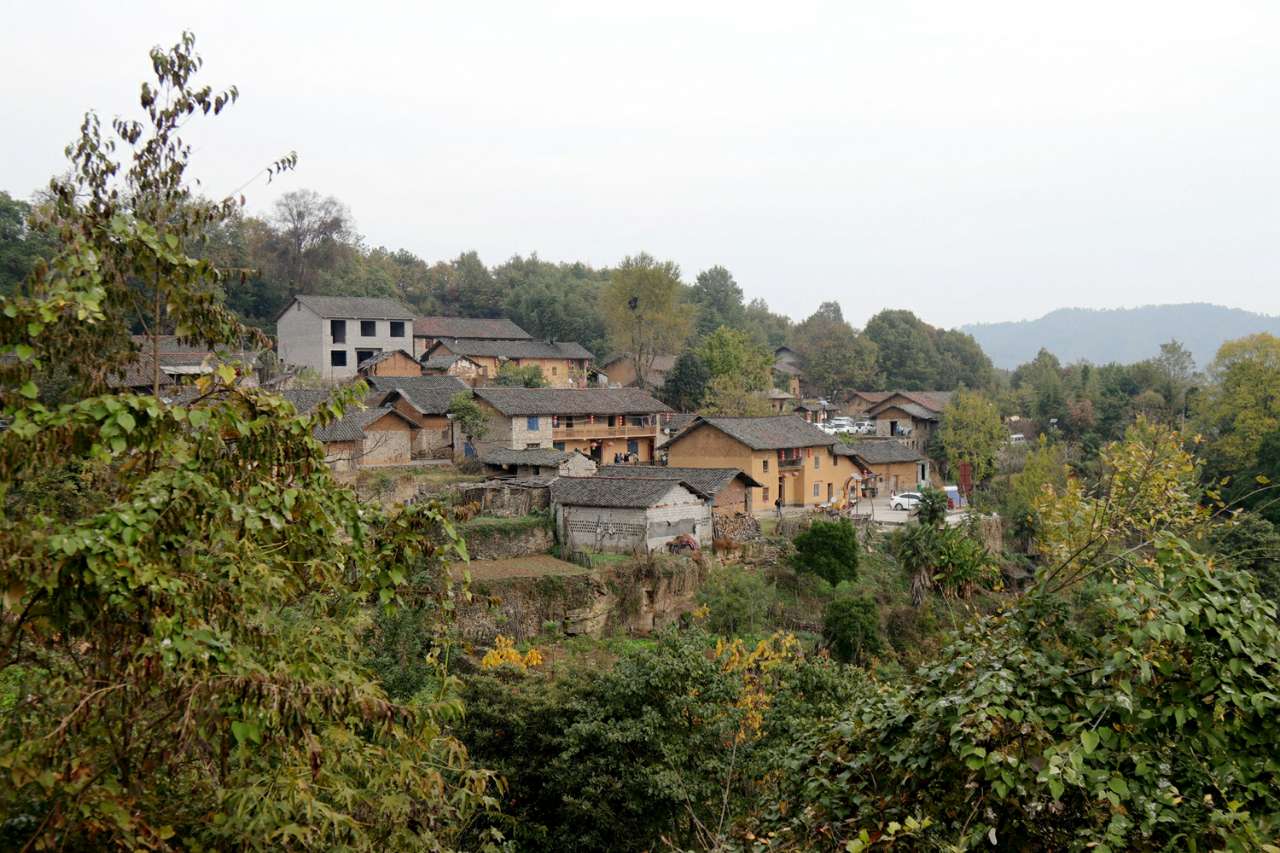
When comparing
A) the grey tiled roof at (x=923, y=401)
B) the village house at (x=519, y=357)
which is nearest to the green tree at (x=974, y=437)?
the grey tiled roof at (x=923, y=401)

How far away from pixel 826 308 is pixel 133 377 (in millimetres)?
59910

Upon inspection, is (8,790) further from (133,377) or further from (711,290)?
(711,290)

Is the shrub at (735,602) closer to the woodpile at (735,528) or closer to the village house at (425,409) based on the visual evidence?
the woodpile at (735,528)

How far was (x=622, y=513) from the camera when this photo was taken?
77.0ft

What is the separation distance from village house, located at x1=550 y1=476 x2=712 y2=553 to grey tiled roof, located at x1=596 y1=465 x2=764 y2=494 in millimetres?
1806

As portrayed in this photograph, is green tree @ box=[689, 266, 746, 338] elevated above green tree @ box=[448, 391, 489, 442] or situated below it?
above

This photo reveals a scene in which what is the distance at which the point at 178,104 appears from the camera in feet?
19.7

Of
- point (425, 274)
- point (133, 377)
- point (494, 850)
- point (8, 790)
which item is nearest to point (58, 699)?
point (8, 790)

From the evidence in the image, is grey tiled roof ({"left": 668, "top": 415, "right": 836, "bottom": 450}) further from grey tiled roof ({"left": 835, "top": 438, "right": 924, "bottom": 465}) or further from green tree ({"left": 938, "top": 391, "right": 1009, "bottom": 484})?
green tree ({"left": 938, "top": 391, "right": 1009, "bottom": 484})

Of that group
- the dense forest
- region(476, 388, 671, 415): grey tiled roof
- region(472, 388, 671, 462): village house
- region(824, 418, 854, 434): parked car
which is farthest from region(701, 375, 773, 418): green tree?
the dense forest

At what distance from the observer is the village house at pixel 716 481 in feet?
88.2

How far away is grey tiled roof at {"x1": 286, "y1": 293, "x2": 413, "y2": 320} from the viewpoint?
38.7 m

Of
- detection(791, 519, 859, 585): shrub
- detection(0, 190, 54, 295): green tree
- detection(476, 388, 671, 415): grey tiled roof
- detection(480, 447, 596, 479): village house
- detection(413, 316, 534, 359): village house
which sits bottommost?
detection(791, 519, 859, 585): shrub

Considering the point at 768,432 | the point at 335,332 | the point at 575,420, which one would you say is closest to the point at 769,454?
the point at 768,432
